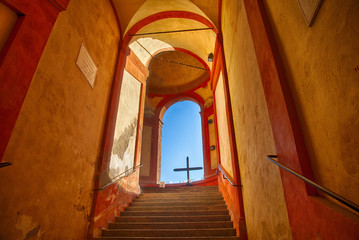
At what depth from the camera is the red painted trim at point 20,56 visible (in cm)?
203

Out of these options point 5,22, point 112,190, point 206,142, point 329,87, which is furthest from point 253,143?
point 206,142

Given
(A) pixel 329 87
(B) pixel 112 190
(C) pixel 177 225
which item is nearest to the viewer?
(A) pixel 329 87

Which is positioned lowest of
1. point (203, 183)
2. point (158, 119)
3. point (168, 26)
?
point (203, 183)

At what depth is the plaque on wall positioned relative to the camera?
1.40 meters

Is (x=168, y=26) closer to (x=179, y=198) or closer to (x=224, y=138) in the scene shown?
(x=224, y=138)

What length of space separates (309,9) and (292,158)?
112 centimetres

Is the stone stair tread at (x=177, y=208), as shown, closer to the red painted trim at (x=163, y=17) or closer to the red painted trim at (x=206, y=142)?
the red painted trim at (x=163, y=17)

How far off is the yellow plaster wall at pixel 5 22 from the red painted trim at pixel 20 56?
0.12ft

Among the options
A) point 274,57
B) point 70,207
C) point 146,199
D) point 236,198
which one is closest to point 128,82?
point 146,199

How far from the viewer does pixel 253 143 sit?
9.61 ft

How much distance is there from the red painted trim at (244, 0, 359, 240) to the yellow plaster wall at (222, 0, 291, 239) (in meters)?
0.26

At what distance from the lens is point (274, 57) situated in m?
2.03

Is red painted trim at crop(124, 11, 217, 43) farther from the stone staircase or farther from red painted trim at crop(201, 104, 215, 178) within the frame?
red painted trim at crop(201, 104, 215, 178)

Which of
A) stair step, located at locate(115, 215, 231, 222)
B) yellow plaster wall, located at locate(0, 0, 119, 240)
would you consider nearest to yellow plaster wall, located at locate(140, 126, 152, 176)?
stair step, located at locate(115, 215, 231, 222)
